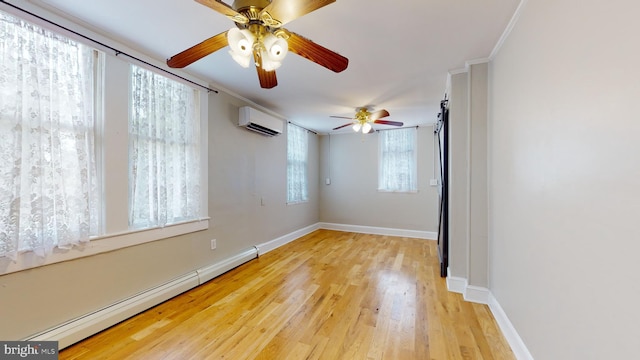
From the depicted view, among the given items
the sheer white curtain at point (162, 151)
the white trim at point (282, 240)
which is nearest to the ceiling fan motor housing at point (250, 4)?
the sheer white curtain at point (162, 151)

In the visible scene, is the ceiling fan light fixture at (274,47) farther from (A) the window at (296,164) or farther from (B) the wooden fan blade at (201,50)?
(A) the window at (296,164)

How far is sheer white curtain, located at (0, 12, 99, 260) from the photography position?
4.91ft

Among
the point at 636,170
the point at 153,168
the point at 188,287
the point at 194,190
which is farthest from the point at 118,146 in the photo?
the point at 636,170

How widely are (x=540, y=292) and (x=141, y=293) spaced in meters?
3.06

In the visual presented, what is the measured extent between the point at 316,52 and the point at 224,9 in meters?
0.54

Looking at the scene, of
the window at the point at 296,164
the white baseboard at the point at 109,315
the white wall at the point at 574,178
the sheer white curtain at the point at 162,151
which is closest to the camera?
the white wall at the point at 574,178

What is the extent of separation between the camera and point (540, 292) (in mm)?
1368

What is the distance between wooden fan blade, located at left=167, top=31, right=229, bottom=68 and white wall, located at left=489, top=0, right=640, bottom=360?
1.78 metres

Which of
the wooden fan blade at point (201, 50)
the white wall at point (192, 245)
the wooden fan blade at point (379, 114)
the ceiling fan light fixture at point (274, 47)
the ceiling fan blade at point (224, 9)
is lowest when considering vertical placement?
the white wall at point (192, 245)

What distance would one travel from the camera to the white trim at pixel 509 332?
1548mm

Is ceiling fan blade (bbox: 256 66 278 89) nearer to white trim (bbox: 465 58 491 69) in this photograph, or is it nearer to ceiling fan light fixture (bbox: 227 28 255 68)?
ceiling fan light fixture (bbox: 227 28 255 68)

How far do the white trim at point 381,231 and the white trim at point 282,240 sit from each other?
44 centimetres

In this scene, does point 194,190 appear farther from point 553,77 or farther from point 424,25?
point 553,77

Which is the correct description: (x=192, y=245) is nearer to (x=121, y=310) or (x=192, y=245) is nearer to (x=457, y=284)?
(x=121, y=310)
